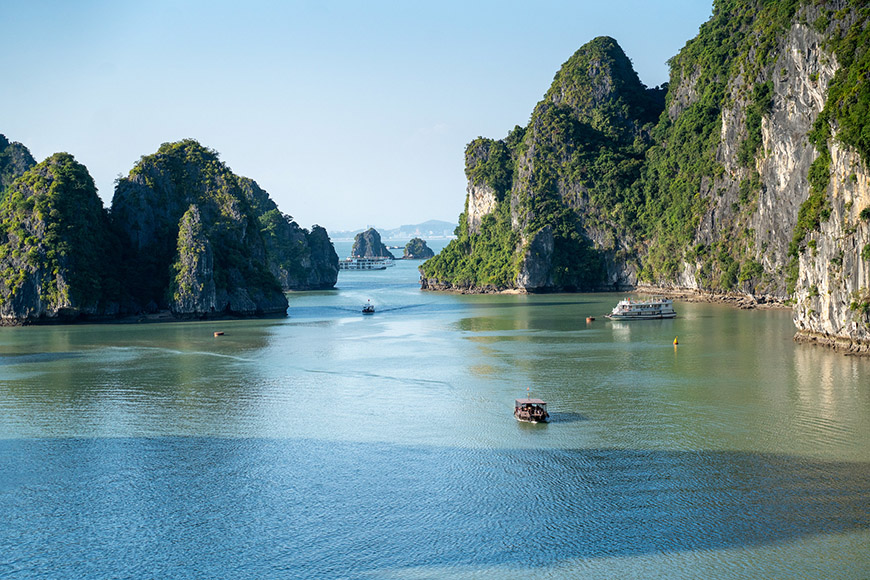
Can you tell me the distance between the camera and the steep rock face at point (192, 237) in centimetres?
8250

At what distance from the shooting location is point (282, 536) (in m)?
22.7

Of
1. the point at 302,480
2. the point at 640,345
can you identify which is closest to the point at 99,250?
the point at 640,345

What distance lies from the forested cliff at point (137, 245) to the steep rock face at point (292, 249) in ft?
124

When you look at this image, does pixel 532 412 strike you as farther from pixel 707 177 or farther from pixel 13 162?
pixel 13 162

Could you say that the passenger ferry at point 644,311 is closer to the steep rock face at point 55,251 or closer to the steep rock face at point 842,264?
the steep rock face at point 842,264

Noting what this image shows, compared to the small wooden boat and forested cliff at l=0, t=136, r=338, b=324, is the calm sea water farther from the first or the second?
forested cliff at l=0, t=136, r=338, b=324

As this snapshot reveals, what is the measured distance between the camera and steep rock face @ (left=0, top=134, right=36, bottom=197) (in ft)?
354

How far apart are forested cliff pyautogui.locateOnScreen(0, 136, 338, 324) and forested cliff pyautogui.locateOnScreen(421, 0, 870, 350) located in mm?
43119

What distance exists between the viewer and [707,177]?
3789 inches

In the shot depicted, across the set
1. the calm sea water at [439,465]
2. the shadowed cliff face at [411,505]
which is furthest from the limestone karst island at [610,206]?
the shadowed cliff face at [411,505]

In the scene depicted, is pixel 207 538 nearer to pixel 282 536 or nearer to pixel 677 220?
pixel 282 536

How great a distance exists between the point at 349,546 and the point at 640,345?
39046 mm

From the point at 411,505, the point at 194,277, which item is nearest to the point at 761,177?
the point at 194,277

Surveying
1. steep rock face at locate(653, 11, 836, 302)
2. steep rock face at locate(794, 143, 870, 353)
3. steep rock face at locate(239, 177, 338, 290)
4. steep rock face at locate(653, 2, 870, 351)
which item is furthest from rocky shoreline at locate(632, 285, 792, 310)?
steep rock face at locate(239, 177, 338, 290)
